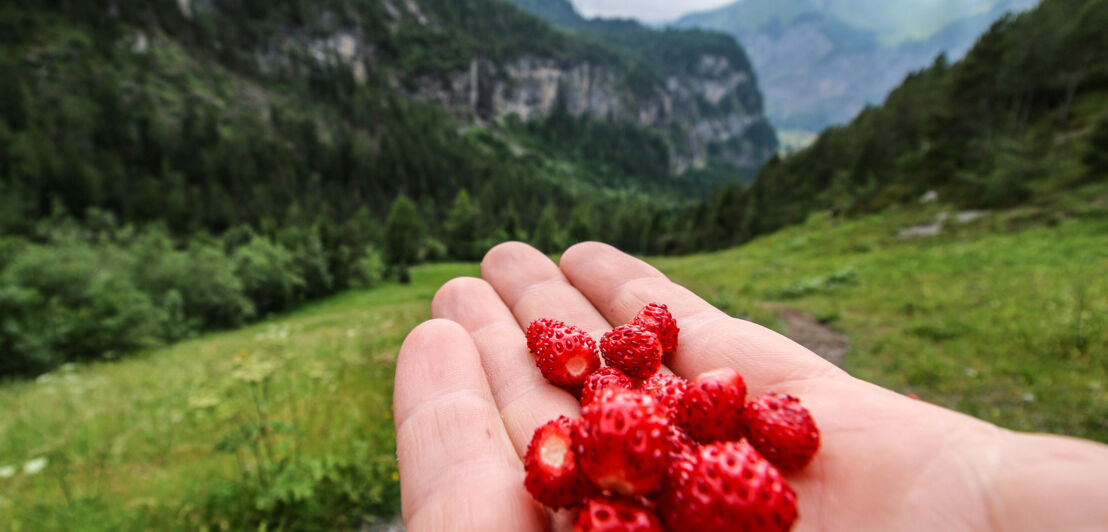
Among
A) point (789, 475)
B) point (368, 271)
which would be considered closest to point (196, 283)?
point (368, 271)

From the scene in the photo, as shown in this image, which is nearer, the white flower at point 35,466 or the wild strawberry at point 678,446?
the wild strawberry at point 678,446

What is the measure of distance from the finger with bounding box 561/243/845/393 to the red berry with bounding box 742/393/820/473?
54 cm

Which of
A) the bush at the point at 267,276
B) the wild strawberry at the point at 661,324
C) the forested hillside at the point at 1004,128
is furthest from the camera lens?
the bush at the point at 267,276

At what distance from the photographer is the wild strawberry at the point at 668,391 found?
217cm

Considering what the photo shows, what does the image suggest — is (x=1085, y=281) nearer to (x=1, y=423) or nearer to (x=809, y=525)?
(x=809, y=525)

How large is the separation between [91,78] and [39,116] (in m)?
15.5

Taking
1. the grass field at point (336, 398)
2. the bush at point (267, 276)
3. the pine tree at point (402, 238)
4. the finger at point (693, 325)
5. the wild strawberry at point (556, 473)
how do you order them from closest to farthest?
the wild strawberry at point (556, 473) < the finger at point (693, 325) < the grass field at point (336, 398) < the bush at point (267, 276) < the pine tree at point (402, 238)

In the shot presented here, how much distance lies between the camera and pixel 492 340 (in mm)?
3314

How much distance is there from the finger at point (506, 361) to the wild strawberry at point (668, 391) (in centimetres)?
58

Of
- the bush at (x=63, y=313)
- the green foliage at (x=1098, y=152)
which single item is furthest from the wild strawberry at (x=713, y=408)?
the green foliage at (x=1098, y=152)

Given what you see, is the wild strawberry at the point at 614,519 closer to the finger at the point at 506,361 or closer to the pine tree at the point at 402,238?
the finger at the point at 506,361

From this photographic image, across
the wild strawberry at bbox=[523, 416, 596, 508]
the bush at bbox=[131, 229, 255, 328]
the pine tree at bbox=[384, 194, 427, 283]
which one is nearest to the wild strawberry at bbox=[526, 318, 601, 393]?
the wild strawberry at bbox=[523, 416, 596, 508]

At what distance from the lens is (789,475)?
200 centimetres

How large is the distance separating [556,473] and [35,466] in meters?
6.24
